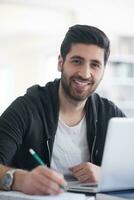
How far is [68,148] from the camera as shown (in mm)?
1562

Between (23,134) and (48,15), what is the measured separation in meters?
3.57

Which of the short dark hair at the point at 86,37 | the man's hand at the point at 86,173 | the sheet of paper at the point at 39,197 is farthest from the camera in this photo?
the short dark hair at the point at 86,37

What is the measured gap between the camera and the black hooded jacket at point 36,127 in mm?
1424

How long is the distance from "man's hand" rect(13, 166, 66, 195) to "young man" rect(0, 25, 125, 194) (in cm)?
35

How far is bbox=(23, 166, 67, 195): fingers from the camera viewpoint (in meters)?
1.00

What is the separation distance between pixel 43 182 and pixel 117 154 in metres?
0.20

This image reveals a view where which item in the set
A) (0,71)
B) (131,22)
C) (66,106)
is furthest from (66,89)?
(0,71)

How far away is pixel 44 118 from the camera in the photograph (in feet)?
5.09

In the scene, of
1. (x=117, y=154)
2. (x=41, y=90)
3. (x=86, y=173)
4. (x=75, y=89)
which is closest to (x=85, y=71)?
(x=75, y=89)

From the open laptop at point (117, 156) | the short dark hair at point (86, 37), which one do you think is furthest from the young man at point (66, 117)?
the open laptop at point (117, 156)

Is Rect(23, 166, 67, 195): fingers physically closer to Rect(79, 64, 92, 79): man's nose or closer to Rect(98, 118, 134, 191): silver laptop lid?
Rect(98, 118, 134, 191): silver laptop lid

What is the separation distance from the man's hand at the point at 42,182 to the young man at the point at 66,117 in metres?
0.35

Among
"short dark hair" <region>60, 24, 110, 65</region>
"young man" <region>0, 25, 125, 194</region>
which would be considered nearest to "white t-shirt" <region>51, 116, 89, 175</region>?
"young man" <region>0, 25, 125, 194</region>

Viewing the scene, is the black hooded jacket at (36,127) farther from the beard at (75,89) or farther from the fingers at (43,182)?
the fingers at (43,182)
